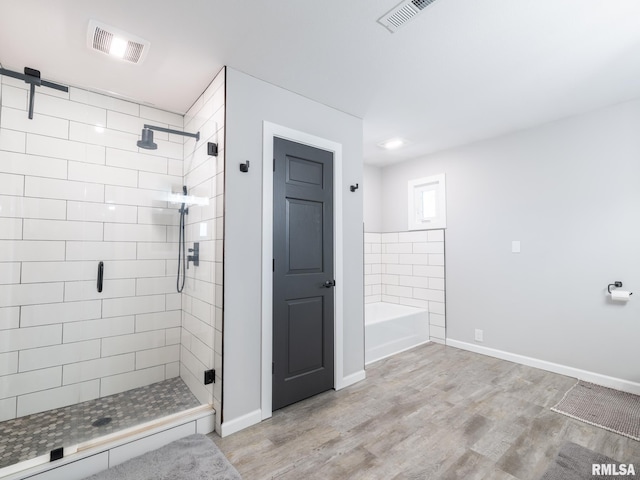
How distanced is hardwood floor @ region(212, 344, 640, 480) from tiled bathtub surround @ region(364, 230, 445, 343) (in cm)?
132

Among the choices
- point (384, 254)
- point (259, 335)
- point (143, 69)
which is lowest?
point (259, 335)

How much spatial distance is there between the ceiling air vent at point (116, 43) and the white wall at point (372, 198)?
132 inches

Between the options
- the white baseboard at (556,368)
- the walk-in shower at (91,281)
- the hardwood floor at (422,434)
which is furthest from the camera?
the white baseboard at (556,368)

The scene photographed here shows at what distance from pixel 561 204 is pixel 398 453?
2.91 meters

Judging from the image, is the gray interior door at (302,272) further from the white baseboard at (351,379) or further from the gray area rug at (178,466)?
the gray area rug at (178,466)

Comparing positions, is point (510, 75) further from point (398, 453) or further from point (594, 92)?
point (398, 453)

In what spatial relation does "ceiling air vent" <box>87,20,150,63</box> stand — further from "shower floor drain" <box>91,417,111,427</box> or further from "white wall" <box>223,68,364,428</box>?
"shower floor drain" <box>91,417,111,427</box>

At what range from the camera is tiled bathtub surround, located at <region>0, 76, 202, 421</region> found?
2.13 meters

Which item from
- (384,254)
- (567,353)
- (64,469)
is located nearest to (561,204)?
(567,353)

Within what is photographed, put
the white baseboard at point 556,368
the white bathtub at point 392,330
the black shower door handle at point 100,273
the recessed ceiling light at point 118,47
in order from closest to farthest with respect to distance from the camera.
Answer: the recessed ceiling light at point 118,47
the black shower door handle at point 100,273
the white baseboard at point 556,368
the white bathtub at point 392,330

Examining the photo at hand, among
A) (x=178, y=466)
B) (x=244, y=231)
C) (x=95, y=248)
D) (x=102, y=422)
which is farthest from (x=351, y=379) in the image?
(x=95, y=248)

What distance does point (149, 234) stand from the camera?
2686 mm

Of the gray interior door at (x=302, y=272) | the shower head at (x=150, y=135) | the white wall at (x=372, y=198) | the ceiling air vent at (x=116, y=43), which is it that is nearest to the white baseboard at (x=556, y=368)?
the white wall at (x=372, y=198)

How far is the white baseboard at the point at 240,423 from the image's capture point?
82.7 inches
